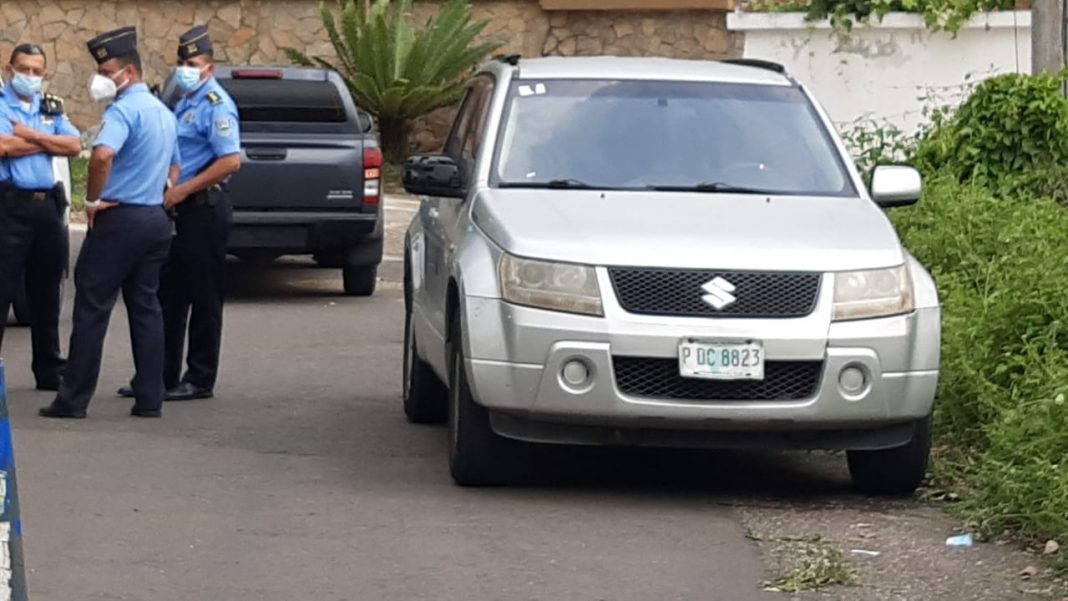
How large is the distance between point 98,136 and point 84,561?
343 cm

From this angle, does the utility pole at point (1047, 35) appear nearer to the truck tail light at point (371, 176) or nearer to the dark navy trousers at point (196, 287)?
the truck tail light at point (371, 176)

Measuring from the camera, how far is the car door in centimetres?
956

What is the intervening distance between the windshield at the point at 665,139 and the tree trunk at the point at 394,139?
48.2 feet

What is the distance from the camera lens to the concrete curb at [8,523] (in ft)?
18.5

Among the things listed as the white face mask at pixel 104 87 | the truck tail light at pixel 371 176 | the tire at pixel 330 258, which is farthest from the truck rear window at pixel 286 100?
the white face mask at pixel 104 87

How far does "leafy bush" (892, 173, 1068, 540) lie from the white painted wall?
7.88m

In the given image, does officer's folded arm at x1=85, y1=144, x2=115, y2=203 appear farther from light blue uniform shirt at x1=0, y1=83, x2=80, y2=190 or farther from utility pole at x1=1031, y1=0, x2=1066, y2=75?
utility pole at x1=1031, y1=0, x2=1066, y2=75

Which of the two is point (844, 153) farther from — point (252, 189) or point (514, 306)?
point (252, 189)

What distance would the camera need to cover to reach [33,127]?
1170cm

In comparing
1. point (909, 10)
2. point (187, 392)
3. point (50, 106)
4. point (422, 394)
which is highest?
point (50, 106)

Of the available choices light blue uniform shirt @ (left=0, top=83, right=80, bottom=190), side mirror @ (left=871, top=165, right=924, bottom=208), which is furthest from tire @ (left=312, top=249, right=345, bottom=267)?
side mirror @ (left=871, top=165, right=924, bottom=208)

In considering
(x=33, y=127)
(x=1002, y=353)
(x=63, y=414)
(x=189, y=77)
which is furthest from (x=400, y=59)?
(x=1002, y=353)

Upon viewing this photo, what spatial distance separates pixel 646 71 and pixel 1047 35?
7.50 m

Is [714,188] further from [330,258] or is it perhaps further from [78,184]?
[78,184]
